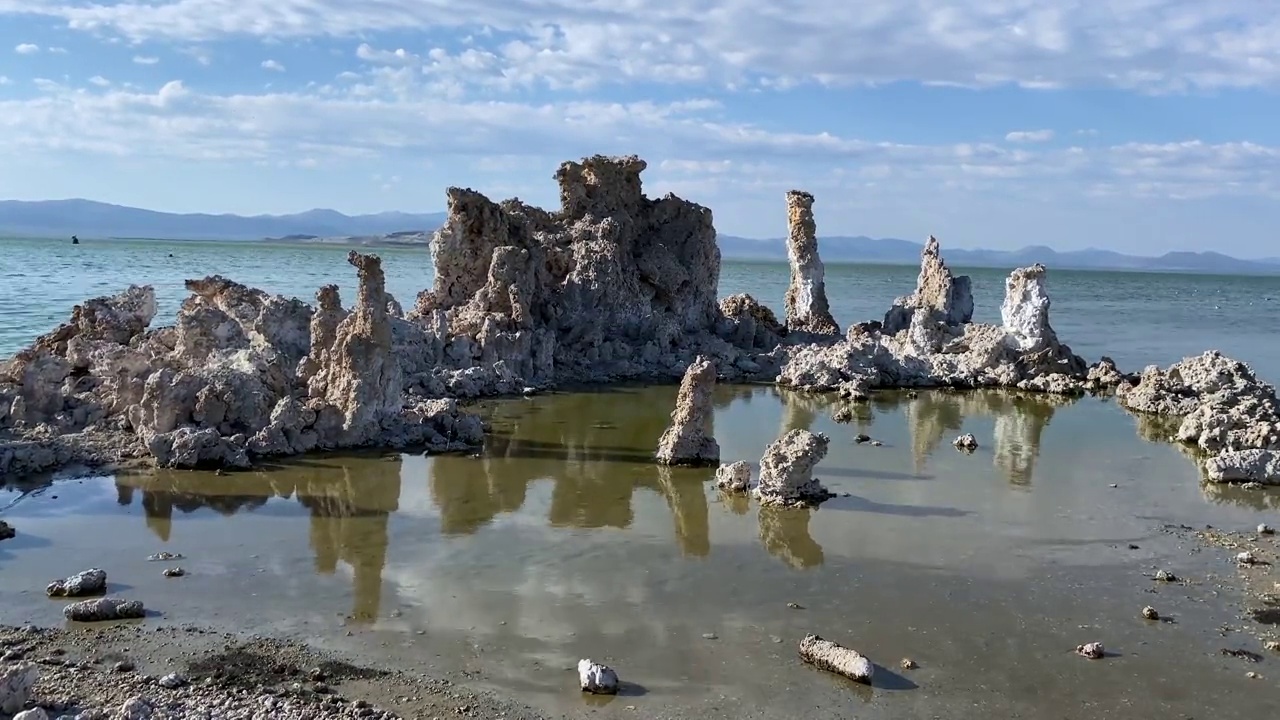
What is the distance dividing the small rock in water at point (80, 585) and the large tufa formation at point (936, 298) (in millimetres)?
23764

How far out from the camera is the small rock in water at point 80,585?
9.91 metres

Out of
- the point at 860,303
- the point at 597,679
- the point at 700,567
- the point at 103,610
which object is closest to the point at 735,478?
the point at 700,567

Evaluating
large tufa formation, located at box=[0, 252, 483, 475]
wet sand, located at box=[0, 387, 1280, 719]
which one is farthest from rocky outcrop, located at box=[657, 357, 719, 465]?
large tufa formation, located at box=[0, 252, 483, 475]

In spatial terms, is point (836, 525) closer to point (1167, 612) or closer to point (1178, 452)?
point (1167, 612)

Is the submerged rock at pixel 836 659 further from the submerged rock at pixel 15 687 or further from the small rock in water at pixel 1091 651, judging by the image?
the submerged rock at pixel 15 687

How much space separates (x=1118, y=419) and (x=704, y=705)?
55.3ft

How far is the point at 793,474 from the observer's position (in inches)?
549

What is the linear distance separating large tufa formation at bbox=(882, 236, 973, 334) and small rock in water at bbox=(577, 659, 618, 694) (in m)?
23.2

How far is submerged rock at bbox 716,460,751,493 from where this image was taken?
1462cm

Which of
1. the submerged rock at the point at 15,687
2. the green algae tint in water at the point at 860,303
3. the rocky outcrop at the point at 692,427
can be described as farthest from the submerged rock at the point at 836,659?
the green algae tint in water at the point at 860,303

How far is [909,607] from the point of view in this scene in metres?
10.3

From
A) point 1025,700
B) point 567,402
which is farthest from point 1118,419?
point 1025,700

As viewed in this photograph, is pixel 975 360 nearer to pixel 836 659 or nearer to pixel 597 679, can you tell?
pixel 836 659

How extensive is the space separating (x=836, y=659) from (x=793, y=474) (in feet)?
17.6
